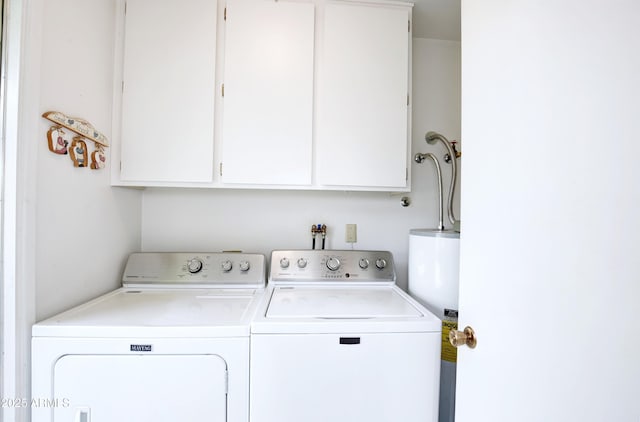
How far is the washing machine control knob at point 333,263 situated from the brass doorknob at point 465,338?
2.65ft

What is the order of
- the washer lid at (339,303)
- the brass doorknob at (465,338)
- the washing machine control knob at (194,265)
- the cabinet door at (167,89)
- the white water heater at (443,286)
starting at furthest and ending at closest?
the washing machine control knob at (194,265), the cabinet door at (167,89), the white water heater at (443,286), the washer lid at (339,303), the brass doorknob at (465,338)

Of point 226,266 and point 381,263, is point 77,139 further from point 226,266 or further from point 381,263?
point 381,263

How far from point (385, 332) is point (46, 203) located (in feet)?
4.69

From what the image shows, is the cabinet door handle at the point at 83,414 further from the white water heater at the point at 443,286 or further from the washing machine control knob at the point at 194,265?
the white water heater at the point at 443,286

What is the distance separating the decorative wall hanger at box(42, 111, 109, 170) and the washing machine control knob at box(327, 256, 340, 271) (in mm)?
1300

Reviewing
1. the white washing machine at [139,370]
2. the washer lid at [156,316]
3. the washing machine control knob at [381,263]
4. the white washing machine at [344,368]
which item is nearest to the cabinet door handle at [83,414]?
the white washing machine at [139,370]

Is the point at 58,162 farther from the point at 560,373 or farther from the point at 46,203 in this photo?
the point at 560,373

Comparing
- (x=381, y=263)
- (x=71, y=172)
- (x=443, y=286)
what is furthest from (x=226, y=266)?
(x=443, y=286)

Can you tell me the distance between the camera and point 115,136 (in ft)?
4.44

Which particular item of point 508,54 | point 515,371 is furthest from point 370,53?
point 515,371

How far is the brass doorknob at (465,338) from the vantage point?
75 cm

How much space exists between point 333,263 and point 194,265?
81 centimetres

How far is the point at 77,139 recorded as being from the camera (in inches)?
44.8

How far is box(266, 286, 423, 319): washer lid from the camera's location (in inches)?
42.5
